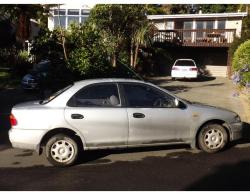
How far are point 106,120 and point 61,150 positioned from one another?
971 mm

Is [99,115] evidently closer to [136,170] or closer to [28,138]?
[136,170]

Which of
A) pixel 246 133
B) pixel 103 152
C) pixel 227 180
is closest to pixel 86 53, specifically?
pixel 246 133

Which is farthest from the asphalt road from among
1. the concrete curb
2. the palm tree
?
the palm tree

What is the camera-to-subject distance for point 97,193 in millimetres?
6109

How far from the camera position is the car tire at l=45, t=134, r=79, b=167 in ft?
24.8

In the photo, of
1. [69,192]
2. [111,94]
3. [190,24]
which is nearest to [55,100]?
[111,94]

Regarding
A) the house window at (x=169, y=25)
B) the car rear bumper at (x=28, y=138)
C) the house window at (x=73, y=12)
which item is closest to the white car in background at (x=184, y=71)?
the house window at (x=169, y=25)

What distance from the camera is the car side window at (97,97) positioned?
25.5 ft

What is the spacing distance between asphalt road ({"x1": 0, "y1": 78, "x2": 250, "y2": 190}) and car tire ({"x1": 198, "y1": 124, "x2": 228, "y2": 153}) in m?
0.16

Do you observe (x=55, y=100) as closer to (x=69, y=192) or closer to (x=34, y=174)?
(x=34, y=174)

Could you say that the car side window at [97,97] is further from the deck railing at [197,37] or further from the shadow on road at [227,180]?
the deck railing at [197,37]

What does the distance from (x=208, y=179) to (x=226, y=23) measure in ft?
89.9

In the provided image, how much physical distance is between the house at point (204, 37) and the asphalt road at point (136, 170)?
22050 mm

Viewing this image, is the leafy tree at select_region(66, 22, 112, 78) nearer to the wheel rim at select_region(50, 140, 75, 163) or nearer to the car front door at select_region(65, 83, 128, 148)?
the car front door at select_region(65, 83, 128, 148)
